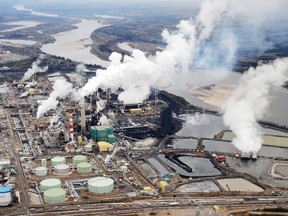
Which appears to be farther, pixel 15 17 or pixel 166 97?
pixel 15 17

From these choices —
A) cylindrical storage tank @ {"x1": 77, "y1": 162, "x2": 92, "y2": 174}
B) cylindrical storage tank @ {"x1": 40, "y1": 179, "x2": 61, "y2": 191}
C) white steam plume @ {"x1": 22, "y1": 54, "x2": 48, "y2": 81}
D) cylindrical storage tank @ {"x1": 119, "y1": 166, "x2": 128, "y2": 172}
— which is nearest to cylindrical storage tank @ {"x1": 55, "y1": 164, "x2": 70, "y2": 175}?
cylindrical storage tank @ {"x1": 77, "y1": 162, "x2": 92, "y2": 174}

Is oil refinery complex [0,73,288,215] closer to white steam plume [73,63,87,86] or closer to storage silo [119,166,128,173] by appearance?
storage silo [119,166,128,173]

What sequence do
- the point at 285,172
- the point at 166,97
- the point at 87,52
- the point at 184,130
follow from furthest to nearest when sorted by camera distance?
1. the point at 87,52
2. the point at 166,97
3. the point at 184,130
4. the point at 285,172

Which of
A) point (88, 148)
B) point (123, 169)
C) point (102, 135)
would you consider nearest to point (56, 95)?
point (102, 135)

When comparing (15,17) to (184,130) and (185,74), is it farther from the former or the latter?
(184,130)

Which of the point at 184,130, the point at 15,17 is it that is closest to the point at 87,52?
the point at 184,130
